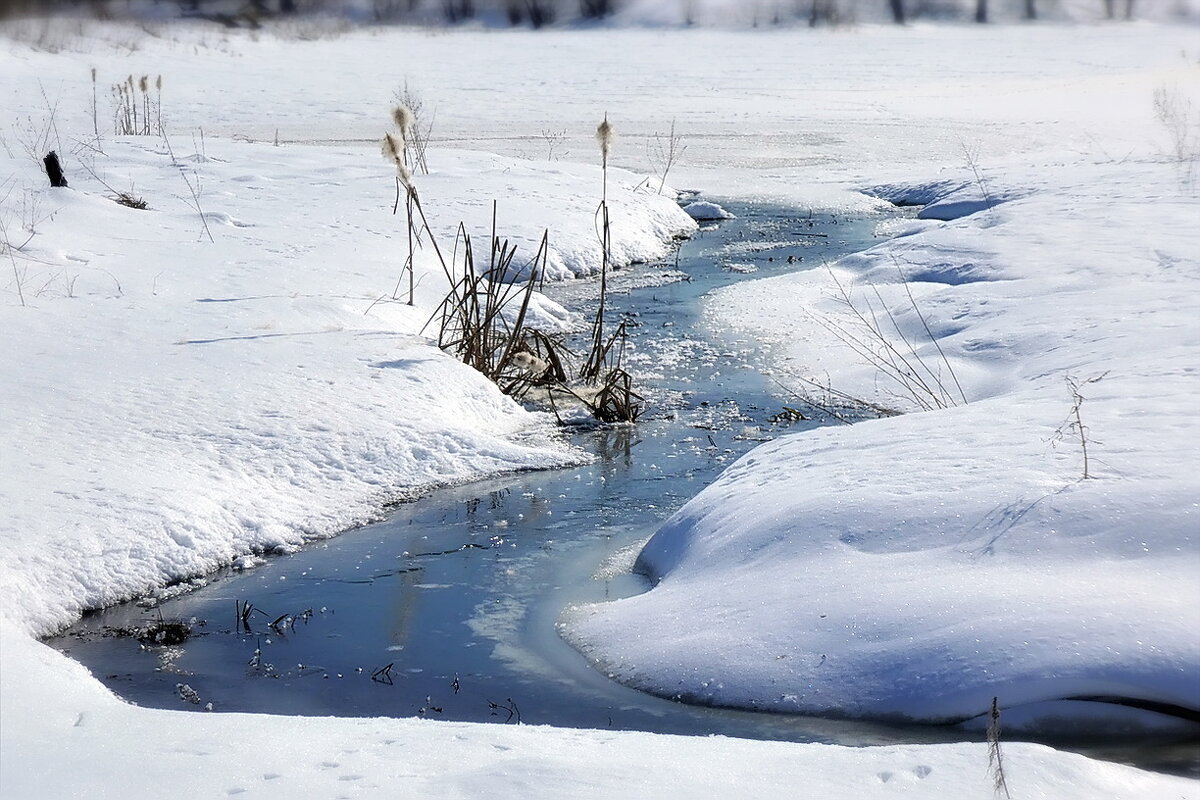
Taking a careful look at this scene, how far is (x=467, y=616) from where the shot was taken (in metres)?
4.25

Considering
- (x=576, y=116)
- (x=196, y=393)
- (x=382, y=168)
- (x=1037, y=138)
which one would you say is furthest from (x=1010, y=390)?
(x=576, y=116)

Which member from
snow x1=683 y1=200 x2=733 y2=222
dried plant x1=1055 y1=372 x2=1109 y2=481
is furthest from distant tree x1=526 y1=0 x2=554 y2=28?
dried plant x1=1055 y1=372 x2=1109 y2=481

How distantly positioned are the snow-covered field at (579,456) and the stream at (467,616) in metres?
0.13

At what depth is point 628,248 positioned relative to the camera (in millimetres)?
11281

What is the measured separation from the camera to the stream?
3520 mm

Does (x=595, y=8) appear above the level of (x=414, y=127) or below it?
above

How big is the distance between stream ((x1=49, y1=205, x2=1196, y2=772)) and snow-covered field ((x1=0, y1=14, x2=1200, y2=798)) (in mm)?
132

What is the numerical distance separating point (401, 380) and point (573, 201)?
6125 mm

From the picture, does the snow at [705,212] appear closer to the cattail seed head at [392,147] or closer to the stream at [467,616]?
the stream at [467,616]

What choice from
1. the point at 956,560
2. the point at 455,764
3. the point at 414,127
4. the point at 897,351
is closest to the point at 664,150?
the point at 414,127

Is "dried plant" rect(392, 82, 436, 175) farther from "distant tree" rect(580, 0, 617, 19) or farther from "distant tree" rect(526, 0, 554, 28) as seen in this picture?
"distant tree" rect(580, 0, 617, 19)

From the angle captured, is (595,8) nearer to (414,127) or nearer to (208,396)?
(414,127)

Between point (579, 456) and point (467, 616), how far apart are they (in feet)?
6.17

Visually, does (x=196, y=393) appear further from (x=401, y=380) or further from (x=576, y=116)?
(x=576, y=116)
